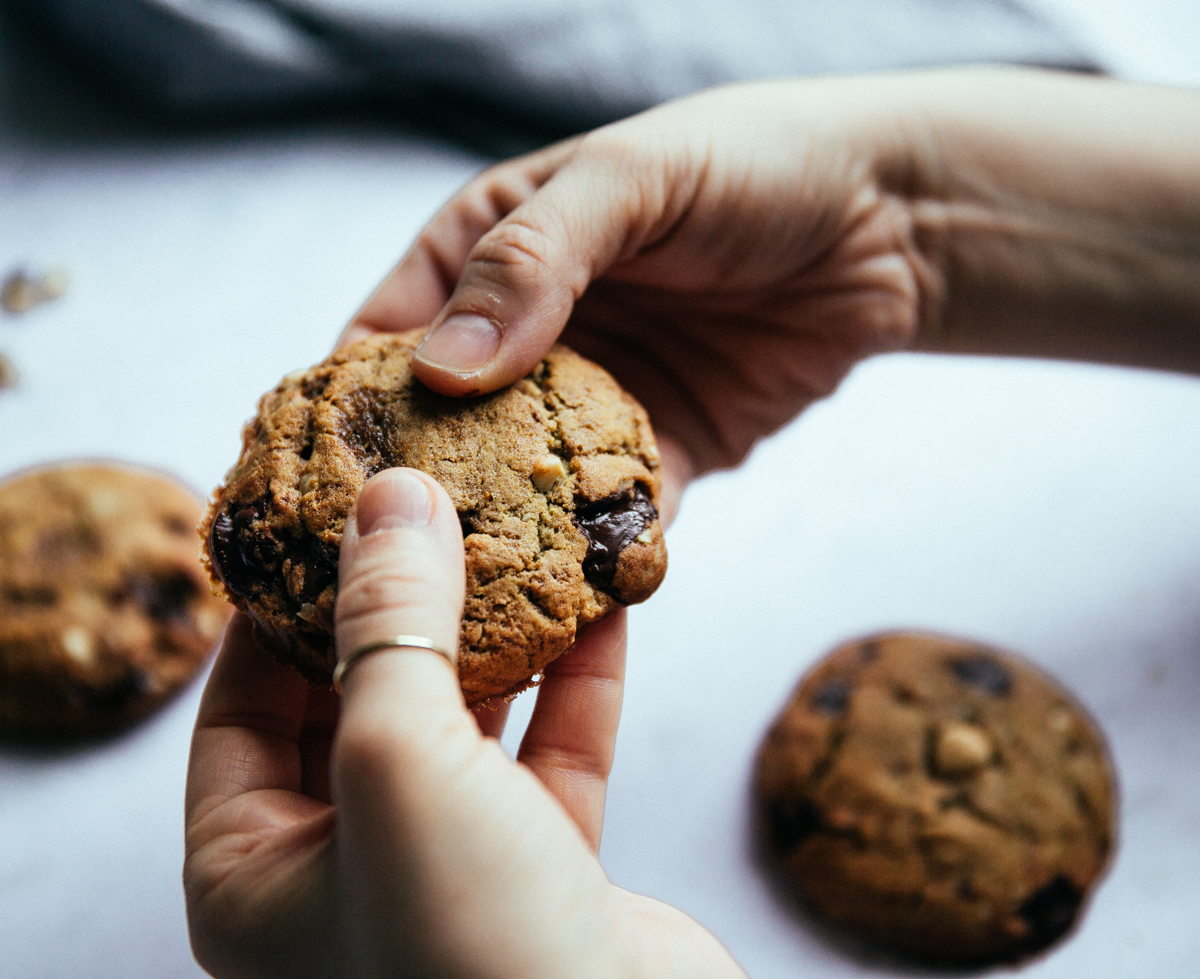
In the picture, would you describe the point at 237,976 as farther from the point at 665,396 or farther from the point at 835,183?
the point at 835,183

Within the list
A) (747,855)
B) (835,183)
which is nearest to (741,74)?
(835,183)

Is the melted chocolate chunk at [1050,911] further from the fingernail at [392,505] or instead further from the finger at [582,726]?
the fingernail at [392,505]

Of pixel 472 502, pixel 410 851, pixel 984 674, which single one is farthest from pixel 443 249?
pixel 984 674

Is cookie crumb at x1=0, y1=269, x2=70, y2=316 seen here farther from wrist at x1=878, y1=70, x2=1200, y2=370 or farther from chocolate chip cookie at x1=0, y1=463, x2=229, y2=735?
wrist at x1=878, y1=70, x2=1200, y2=370

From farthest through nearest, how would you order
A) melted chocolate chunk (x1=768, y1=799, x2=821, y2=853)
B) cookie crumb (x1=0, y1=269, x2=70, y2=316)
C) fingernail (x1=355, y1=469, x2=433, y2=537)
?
1. cookie crumb (x1=0, y1=269, x2=70, y2=316)
2. melted chocolate chunk (x1=768, y1=799, x2=821, y2=853)
3. fingernail (x1=355, y1=469, x2=433, y2=537)

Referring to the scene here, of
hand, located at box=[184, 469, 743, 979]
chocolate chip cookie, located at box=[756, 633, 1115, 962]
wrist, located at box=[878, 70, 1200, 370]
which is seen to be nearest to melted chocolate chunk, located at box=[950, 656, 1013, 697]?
chocolate chip cookie, located at box=[756, 633, 1115, 962]

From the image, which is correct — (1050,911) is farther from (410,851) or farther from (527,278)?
(527,278)
